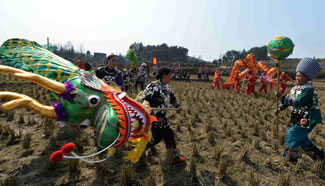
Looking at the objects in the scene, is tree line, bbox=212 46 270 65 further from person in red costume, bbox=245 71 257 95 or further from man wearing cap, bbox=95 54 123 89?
man wearing cap, bbox=95 54 123 89

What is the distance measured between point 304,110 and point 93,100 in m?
3.13

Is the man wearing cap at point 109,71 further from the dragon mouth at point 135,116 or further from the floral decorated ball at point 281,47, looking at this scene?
the floral decorated ball at point 281,47

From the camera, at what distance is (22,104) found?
5.06ft

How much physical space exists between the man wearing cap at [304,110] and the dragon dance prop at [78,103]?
8.04 ft

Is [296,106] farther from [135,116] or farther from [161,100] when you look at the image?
[135,116]

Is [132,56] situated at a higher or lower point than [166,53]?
lower

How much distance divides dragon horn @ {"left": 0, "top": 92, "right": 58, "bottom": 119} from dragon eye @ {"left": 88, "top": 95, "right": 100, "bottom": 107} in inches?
13.5

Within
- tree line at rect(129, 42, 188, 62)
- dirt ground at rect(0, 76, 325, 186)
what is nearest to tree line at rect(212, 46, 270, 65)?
tree line at rect(129, 42, 188, 62)

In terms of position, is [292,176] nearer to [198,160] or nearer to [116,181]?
[198,160]

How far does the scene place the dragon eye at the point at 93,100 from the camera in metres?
1.85

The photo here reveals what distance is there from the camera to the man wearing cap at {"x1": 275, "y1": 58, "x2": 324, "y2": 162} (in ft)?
8.91

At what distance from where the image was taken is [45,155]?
300 centimetres

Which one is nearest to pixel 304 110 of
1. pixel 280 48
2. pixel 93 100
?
pixel 280 48

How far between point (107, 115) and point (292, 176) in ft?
9.40
